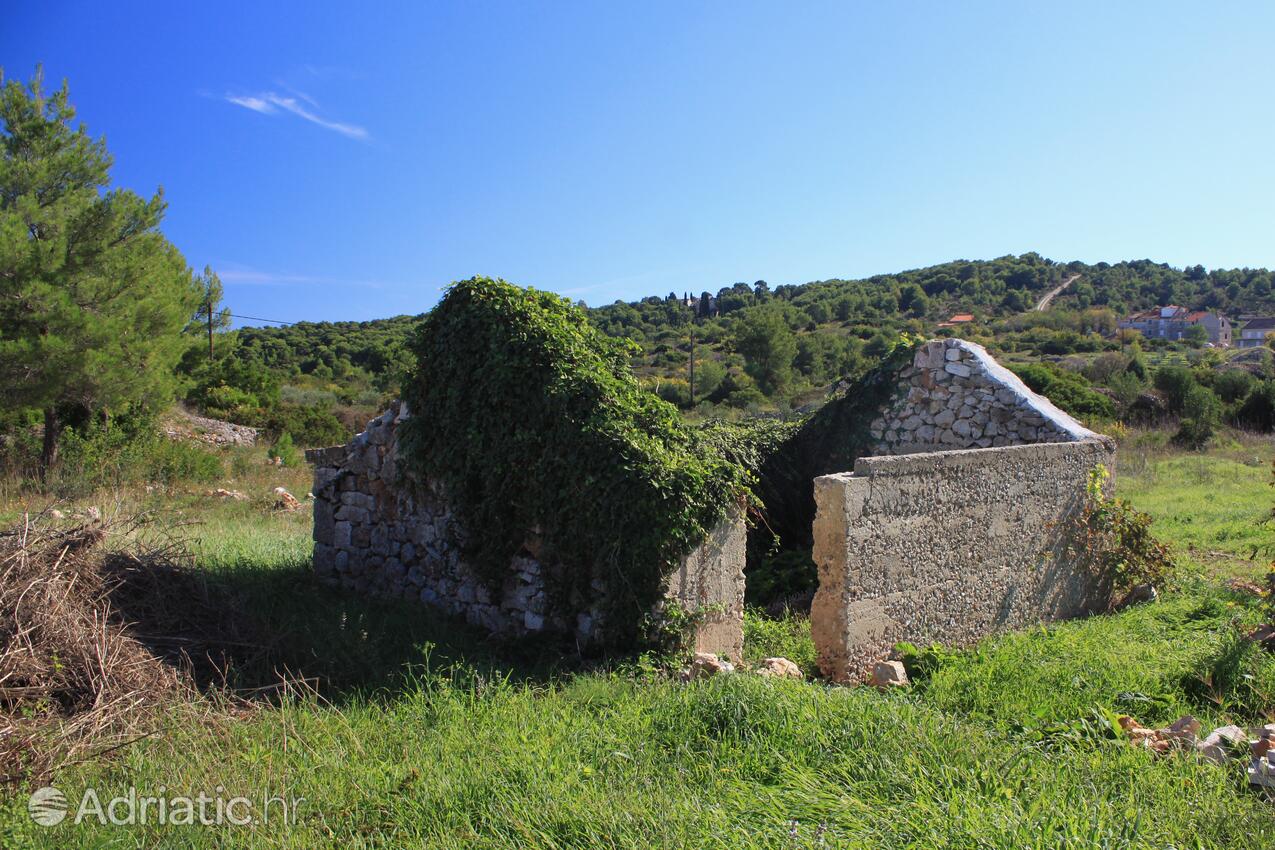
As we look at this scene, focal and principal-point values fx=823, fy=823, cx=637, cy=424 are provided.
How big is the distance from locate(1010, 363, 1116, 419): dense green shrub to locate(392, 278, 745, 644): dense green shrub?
1983 centimetres

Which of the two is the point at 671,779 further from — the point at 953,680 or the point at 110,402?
the point at 110,402

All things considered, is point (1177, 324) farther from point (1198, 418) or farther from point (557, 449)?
point (557, 449)

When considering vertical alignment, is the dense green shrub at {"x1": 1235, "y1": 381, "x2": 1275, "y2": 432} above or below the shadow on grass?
above

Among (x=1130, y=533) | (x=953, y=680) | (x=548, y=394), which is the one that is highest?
(x=548, y=394)

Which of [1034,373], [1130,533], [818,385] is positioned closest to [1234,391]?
[1034,373]

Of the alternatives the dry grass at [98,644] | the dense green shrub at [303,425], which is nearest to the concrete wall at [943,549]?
the dry grass at [98,644]

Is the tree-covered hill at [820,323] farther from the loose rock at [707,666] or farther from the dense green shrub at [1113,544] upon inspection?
the loose rock at [707,666]

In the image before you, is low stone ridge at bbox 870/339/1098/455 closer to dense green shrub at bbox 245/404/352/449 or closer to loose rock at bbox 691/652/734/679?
loose rock at bbox 691/652/734/679

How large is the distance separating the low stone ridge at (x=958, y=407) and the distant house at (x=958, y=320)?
3429 cm

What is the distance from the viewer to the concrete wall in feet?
20.0

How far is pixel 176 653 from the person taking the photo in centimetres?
535

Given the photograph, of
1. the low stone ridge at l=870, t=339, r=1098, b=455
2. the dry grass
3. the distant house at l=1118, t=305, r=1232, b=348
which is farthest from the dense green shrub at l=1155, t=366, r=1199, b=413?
the dry grass

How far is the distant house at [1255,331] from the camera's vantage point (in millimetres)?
44281

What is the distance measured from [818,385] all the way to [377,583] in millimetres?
31014
